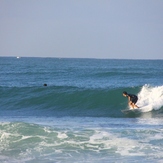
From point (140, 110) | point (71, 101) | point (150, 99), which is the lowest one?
point (140, 110)

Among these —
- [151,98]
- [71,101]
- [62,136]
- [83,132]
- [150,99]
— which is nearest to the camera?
[62,136]

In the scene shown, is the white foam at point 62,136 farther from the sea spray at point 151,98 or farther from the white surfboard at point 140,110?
the sea spray at point 151,98

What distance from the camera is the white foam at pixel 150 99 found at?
889 inches

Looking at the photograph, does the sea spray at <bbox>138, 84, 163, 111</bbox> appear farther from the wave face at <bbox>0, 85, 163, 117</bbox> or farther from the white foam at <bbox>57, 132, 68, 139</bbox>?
the white foam at <bbox>57, 132, 68, 139</bbox>

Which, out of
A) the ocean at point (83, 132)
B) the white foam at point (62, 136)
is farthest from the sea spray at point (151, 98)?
the white foam at point (62, 136)

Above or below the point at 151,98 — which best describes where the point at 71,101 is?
above

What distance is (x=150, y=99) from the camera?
79.3ft

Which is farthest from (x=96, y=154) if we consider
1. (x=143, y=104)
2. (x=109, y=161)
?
(x=143, y=104)

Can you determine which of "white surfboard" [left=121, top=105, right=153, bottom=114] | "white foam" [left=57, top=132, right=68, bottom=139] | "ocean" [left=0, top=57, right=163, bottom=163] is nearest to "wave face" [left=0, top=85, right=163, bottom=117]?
"ocean" [left=0, top=57, right=163, bottom=163]

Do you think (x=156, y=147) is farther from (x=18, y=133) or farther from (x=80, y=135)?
(x=18, y=133)

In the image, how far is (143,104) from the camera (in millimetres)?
23406

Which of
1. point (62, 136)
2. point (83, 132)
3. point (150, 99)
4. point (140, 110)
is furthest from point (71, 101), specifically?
point (62, 136)

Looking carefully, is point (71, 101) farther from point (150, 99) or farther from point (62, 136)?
point (62, 136)

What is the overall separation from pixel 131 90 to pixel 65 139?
Answer: 568 inches
